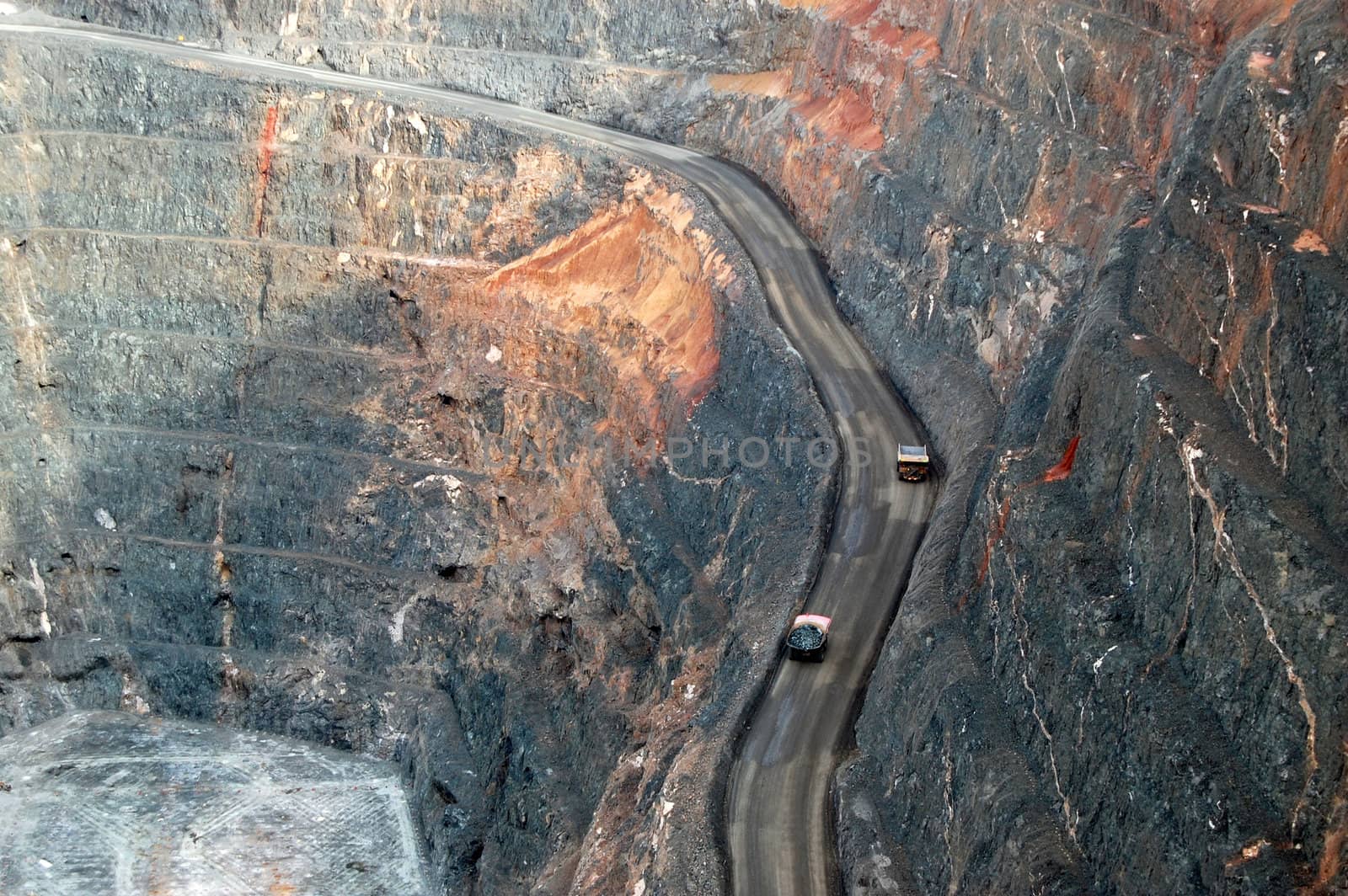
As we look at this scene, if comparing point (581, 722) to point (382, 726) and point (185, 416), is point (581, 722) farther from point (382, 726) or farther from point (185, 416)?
point (185, 416)

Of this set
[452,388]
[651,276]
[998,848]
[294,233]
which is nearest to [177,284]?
[294,233]

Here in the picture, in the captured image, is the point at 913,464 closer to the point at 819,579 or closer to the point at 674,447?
the point at 819,579

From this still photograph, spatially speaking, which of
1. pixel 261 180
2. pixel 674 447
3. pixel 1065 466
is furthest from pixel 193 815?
pixel 1065 466

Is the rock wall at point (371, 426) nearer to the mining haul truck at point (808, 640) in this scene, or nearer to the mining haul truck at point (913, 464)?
the mining haul truck at point (913, 464)

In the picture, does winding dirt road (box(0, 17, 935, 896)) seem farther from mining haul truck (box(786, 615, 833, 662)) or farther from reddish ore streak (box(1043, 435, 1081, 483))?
reddish ore streak (box(1043, 435, 1081, 483))

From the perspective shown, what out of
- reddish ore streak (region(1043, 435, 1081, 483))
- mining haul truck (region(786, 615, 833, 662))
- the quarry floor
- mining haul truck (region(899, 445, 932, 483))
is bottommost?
the quarry floor

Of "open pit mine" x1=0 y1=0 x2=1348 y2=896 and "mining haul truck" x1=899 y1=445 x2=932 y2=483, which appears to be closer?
"open pit mine" x1=0 y1=0 x2=1348 y2=896

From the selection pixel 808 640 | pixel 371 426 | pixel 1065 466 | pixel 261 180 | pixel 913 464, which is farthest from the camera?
pixel 261 180

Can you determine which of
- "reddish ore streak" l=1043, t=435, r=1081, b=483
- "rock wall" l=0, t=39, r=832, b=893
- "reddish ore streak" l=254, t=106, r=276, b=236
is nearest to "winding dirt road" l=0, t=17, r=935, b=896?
"rock wall" l=0, t=39, r=832, b=893
